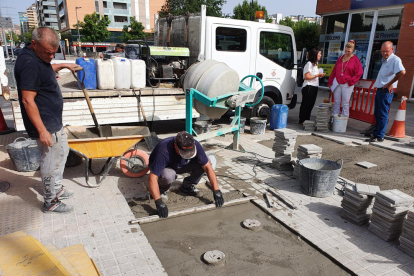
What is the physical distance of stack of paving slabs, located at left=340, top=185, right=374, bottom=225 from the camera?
3295 millimetres

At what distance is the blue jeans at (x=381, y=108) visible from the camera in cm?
629

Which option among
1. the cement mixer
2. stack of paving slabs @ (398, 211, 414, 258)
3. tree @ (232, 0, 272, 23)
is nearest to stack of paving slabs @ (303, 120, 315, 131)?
the cement mixer

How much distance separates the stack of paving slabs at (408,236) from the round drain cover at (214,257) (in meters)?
1.83

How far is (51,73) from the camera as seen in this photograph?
10.1ft

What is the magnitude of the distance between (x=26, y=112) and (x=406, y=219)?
158 inches

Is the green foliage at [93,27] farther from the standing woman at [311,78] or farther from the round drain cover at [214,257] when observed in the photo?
the round drain cover at [214,257]

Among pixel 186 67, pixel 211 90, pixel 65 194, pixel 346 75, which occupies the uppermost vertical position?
pixel 186 67

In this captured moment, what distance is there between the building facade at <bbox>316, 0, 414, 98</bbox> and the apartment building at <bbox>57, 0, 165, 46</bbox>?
4933cm

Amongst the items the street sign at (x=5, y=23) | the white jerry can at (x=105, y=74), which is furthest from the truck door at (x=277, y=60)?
the street sign at (x=5, y=23)

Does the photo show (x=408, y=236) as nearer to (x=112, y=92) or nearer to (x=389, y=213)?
(x=389, y=213)

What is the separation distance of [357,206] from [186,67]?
195 inches

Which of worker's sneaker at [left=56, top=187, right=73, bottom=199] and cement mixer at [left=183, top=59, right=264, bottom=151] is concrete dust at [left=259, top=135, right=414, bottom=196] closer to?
cement mixer at [left=183, top=59, right=264, bottom=151]

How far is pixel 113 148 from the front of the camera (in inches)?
158

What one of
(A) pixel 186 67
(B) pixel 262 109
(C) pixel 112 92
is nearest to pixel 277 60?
(B) pixel 262 109
